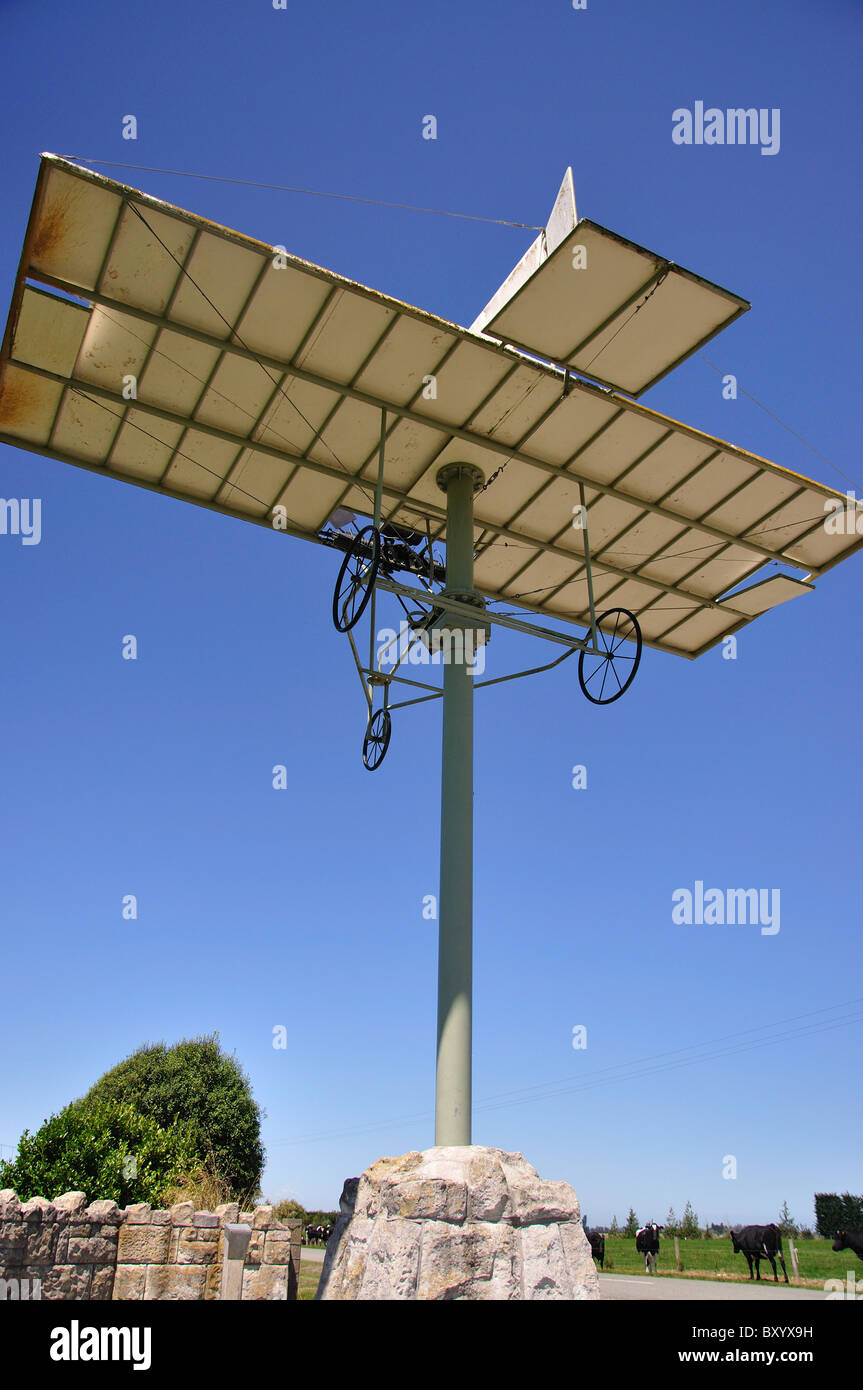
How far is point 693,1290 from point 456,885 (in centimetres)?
1064

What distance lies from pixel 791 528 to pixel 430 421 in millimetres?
6314

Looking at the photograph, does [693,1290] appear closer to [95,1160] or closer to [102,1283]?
[102,1283]

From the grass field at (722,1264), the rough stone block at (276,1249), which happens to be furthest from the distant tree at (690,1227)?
the rough stone block at (276,1249)

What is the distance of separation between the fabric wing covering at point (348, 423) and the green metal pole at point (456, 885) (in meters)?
2.07

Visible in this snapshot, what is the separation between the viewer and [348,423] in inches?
545

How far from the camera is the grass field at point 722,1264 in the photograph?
21.0m

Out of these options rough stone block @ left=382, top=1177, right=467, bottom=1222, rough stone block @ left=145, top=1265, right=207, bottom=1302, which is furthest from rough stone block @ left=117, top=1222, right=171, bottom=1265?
rough stone block @ left=382, top=1177, right=467, bottom=1222

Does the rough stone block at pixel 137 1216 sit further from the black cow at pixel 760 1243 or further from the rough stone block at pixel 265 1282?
the black cow at pixel 760 1243

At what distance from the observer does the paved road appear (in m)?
15.4

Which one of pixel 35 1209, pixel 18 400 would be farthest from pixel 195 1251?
pixel 18 400

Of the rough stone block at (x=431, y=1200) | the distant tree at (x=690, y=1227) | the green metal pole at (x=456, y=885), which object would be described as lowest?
the distant tree at (x=690, y=1227)

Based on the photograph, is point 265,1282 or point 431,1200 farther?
point 265,1282

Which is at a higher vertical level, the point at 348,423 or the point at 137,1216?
the point at 348,423

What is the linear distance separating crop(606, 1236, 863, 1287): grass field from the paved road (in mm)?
1443
